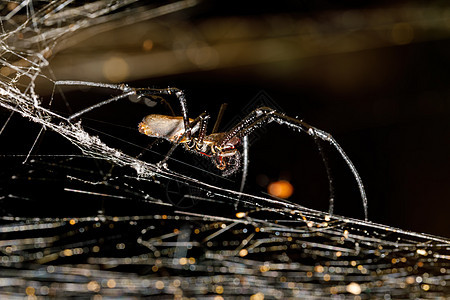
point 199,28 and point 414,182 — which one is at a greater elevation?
point 199,28

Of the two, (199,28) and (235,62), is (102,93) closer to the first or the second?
(199,28)

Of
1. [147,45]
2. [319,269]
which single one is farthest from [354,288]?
[147,45]

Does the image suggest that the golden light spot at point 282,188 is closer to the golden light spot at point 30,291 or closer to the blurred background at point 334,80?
the blurred background at point 334,80

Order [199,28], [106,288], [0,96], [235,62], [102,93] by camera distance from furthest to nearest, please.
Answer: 1. [235,62]
2. [199,28]
3. [102,93]
4. [0,96]
5. [106,288]

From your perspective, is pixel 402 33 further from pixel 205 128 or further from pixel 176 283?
pixel 176 283

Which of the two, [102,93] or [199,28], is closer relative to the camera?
[102,93]

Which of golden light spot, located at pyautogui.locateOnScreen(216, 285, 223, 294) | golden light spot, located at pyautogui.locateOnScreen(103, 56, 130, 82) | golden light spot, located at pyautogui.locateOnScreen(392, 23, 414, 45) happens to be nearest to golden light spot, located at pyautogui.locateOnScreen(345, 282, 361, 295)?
golden light spot, located at pyautogui.locateOnScreen(216, 285, 223, 294)

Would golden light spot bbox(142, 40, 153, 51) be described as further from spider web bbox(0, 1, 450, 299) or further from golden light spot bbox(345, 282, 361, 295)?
golden light spot bbox(345, 282, 361, 295)

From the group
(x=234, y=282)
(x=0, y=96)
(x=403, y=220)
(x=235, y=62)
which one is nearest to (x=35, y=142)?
(x=0, y=96)
